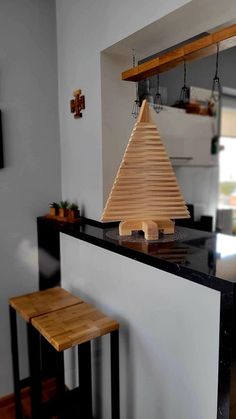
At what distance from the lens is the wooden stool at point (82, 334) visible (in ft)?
4.00

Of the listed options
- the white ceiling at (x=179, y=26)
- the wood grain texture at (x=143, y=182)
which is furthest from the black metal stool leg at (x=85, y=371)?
the white ceiling at (x=179, y=26)

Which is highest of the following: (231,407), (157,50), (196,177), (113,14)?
(113,14)

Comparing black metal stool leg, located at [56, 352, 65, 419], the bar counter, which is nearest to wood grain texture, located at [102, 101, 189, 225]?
the bar counter

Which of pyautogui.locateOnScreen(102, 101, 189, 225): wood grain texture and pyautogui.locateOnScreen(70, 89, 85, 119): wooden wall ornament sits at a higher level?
pyautogui.locateOnScreen(70, 89, 85, 119): wooden wall ornament

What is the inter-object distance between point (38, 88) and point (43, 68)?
0.12 m

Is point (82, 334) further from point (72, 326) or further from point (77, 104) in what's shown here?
point (77, 104)

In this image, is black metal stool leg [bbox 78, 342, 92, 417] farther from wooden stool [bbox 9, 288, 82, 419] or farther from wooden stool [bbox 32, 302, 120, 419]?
wooden stool [bbox 9, 288, 82, 419]

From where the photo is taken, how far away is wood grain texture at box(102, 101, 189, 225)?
50.4 inches

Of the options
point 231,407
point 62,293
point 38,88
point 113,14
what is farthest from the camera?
point 38,88

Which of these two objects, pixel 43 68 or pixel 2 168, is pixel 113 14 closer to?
pixel 43 68

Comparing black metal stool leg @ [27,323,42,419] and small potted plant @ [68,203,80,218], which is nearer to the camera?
black metal stool leg @ [27,323,42,419]

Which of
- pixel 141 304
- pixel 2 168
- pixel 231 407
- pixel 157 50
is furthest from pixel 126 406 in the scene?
pixel 157 50

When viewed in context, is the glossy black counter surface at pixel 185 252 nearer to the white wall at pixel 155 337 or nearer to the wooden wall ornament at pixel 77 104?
the white wall at pixel 155 337

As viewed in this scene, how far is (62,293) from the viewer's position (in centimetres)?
168
